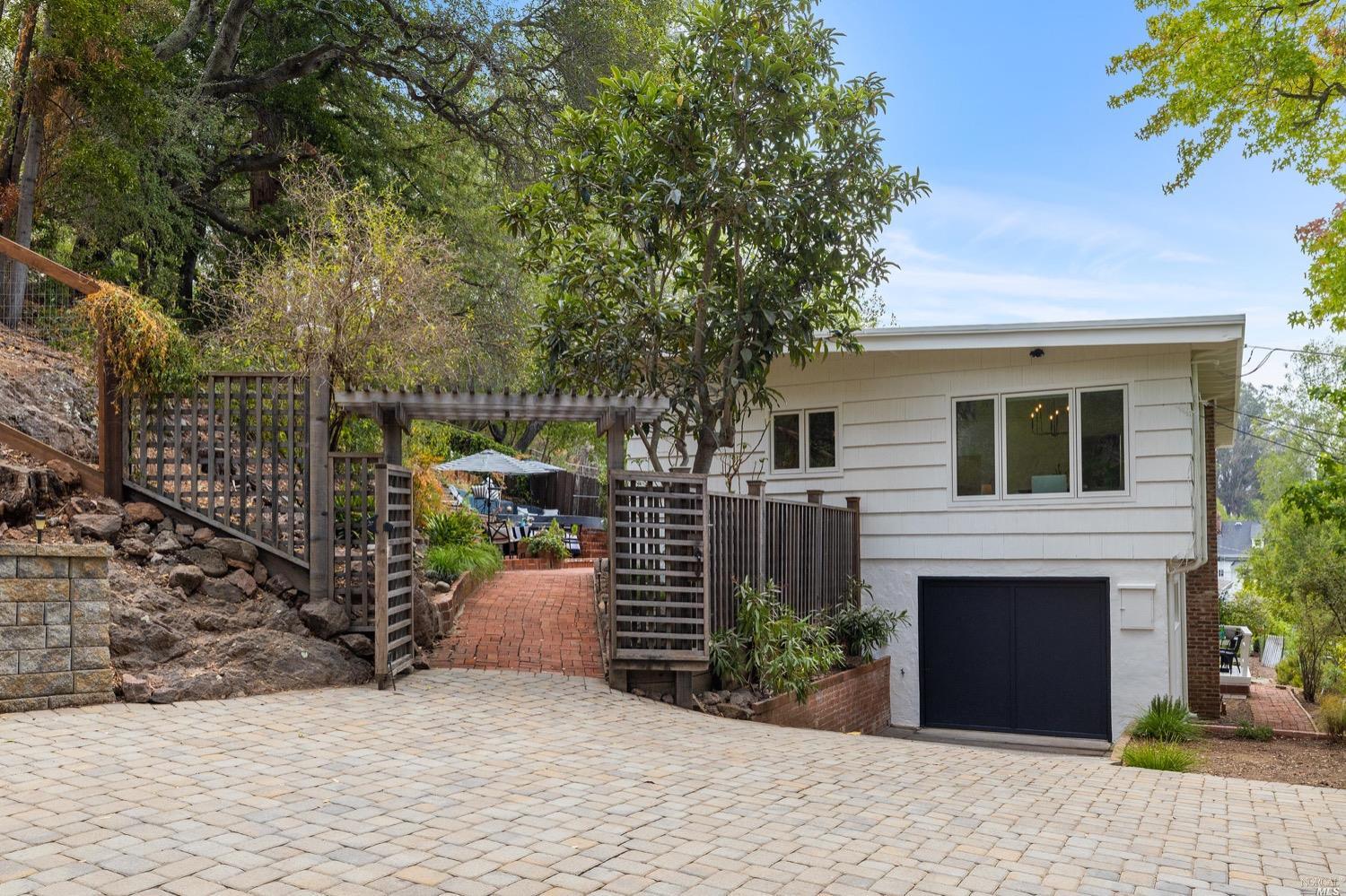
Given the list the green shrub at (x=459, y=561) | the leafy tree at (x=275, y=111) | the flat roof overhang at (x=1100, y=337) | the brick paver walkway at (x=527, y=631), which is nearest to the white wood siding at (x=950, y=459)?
the flat roof overhang at (x=1100, y=337)

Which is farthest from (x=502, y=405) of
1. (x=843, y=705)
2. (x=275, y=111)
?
(x=275, y=111)

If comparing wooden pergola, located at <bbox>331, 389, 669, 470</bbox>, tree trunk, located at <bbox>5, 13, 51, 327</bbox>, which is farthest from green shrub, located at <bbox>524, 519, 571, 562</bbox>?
wooden pergola, located at <bbox>331, 389, 669, 470</bbox>

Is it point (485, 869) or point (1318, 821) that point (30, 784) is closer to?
point (485, 869)

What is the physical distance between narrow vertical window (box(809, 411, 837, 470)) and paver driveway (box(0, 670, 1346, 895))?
254 inches

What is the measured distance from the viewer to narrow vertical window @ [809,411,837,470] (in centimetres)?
1369

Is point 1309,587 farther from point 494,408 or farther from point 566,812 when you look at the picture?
point 566,812

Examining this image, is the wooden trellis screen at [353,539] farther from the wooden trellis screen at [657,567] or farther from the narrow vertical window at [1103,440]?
the narrow vertical window at [1103,440]

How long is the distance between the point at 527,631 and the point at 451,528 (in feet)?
13.0

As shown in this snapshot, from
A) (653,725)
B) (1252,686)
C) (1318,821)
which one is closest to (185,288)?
(653,725)

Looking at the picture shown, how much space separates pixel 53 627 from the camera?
265 inches

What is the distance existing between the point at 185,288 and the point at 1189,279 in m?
75.2

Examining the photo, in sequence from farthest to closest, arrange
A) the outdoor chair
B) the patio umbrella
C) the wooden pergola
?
the patio umbrella → the outdoor chair → the wooden pergola

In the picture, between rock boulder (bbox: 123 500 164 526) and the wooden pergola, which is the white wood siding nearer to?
the wooden pergola

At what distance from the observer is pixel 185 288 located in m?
17.4
